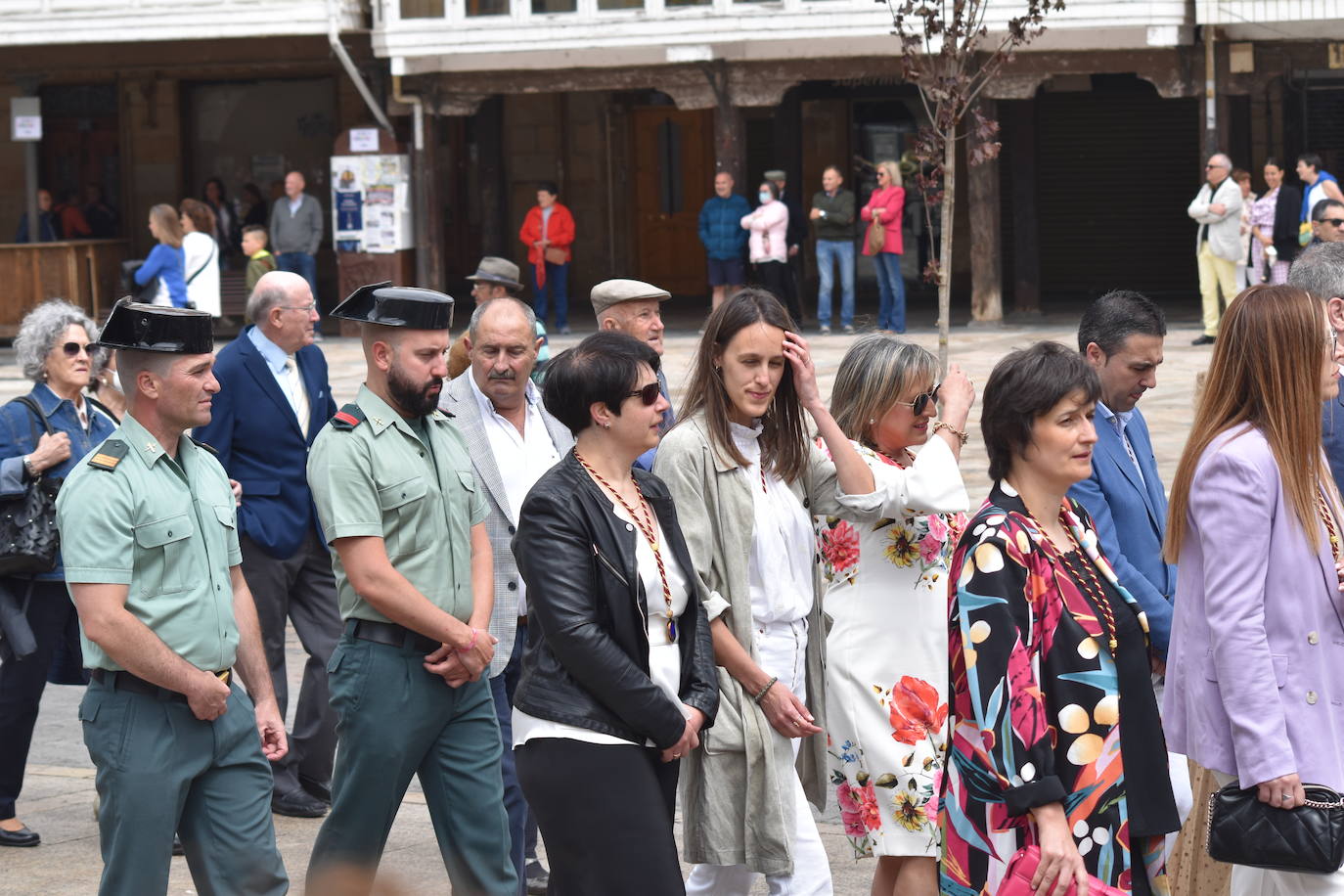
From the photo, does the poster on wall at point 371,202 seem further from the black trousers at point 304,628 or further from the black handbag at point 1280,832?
the black handbag at point 1280,832

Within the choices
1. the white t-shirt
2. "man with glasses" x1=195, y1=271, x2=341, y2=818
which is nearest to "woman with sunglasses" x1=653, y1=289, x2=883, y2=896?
"man with glasses" x1=195, y1=271, x2=341, y2=818

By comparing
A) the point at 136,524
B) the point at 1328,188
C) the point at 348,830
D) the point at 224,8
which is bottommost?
the point at 348,830

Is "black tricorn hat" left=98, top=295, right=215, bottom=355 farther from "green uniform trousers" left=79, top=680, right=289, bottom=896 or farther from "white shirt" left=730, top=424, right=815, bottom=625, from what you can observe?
"white shirt" left=730, top=424, right=815, bottom=625

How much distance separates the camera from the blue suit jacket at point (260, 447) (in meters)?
6.52

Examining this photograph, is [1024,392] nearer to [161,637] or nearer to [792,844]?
[792,844]

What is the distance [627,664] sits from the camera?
3.91m

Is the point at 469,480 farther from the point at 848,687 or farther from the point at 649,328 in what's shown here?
the point at 649,328

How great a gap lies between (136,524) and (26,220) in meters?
22.8

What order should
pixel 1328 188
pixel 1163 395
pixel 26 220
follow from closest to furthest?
pixel 1163 395
pixel 1328 188
pixel 26 220

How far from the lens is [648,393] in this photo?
4.18 m

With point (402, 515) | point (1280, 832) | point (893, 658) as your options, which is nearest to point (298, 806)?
point (402, 515)

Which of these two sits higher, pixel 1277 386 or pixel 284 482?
pixel 1277 386

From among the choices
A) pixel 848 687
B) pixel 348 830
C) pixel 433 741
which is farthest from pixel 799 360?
pixel 348 830

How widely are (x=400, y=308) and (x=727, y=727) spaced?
135 cm
